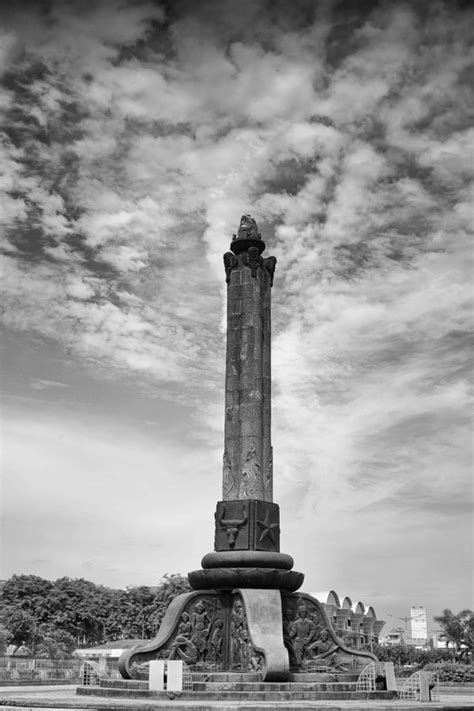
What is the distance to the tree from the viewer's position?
7219cm

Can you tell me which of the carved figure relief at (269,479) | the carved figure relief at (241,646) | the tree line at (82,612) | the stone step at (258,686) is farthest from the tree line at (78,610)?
the stone step at (258,686)

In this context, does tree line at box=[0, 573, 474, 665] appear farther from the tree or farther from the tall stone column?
the tall stone column

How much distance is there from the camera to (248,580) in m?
18.7

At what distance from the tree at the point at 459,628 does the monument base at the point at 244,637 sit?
5797 cm

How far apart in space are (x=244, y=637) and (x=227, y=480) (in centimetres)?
409

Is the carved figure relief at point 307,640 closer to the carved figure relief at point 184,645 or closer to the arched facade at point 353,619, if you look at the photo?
the carved figure relief at point 184,645

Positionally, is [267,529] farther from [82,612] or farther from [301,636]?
[82,612]

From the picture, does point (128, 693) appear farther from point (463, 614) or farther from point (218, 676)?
point (463, 614)

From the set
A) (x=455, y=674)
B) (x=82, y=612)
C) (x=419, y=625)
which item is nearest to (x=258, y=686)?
(x=455, y=674)

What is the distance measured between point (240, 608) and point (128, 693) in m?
3.93

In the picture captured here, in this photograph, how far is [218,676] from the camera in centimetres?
1653

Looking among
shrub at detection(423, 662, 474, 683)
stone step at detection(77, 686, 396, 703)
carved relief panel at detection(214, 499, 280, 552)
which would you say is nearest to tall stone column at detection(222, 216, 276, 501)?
carved relief panel at detection(214, 499, 280, 552)

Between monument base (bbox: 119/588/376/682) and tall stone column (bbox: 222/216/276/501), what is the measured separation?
8.86ft

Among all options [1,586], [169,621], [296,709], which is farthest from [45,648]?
[296,709]
